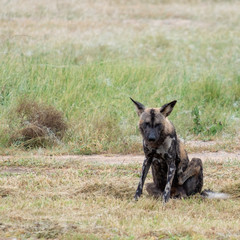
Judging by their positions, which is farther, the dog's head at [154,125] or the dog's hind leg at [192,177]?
the dog's hind leg at [192,177]

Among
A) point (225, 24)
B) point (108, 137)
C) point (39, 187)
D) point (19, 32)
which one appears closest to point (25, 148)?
point (108, 137)

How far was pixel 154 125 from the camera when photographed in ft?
19.5

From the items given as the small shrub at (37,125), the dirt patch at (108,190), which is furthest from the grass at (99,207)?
the small shrub at (37,125)

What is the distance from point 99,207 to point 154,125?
3.06ft

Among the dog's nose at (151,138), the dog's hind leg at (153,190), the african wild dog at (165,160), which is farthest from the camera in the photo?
the dog's hind leg at (153,190)

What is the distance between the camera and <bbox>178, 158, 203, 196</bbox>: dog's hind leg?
6.21 m

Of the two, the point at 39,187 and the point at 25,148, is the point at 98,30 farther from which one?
the point at 39,187

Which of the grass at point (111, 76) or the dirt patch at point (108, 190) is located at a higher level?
the grass at point (111, 76)

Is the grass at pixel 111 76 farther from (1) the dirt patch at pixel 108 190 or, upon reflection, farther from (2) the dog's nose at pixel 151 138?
(2) the dog's nose at pixel 151 138

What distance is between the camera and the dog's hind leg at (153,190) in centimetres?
624

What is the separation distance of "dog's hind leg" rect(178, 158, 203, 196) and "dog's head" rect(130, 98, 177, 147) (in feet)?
1.44

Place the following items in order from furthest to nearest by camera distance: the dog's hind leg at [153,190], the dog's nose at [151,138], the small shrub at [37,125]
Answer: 1. the small shrub at [37,125]
2. the dog's hind leg at [153,190]
3. the dog's nose at [151,138]

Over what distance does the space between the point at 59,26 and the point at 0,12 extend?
4126mm

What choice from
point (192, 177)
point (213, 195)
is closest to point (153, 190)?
point (192, 177)
